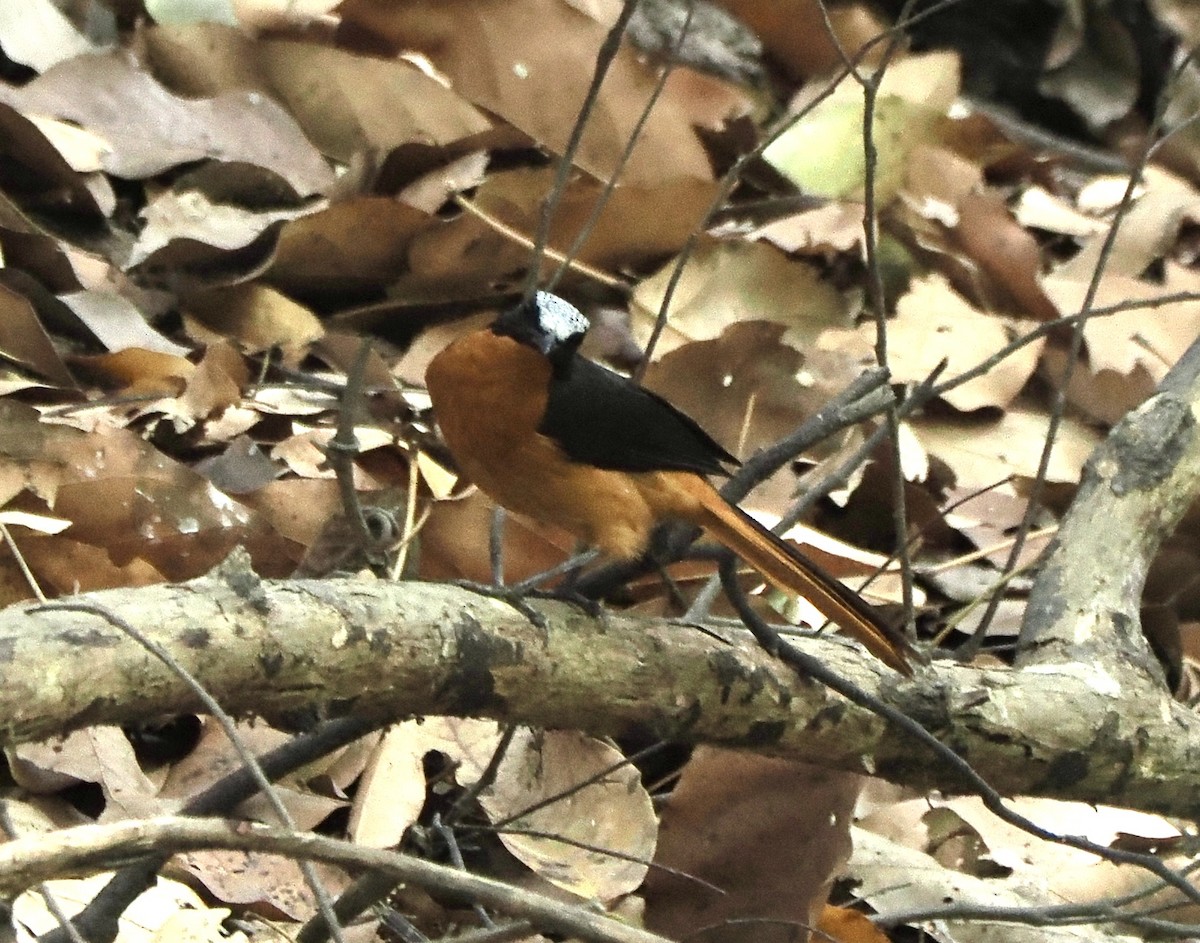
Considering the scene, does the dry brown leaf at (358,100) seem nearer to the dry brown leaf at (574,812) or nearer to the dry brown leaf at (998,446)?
the dry brown leaf at (998,446)

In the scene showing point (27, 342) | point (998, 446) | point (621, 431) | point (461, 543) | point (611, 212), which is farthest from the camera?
point (611, 212)

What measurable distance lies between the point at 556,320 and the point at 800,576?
521mm

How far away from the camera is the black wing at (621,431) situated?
204 centimetres

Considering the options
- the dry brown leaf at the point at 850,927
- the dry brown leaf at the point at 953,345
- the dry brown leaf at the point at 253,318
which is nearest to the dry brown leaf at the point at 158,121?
the dry brown leaf at the point at 253,318

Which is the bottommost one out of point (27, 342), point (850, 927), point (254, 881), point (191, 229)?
point (254, 881)

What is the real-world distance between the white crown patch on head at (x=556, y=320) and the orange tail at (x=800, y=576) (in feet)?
0.95

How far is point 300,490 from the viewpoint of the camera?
248 centimetres

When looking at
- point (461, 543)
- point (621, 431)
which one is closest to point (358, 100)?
point (461, 543)

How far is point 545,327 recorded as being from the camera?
6.84 feet

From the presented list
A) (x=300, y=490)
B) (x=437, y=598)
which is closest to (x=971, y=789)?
(x=437, y=598)

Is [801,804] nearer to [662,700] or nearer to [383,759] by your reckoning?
[662,700]

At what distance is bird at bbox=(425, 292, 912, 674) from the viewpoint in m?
2.02

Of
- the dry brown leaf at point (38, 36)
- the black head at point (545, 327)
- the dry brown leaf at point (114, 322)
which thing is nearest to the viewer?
the black head at point (545, 327)

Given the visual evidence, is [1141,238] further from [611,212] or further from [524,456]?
[524,456]
